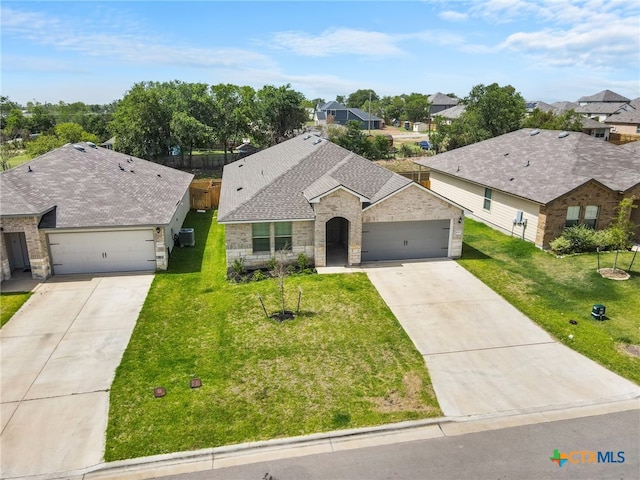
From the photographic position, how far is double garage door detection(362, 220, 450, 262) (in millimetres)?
21203

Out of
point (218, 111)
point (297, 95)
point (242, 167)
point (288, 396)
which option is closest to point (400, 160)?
point (297, 95)

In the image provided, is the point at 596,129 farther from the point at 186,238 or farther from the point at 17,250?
the point at 17,250

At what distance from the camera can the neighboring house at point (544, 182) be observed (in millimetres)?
22500

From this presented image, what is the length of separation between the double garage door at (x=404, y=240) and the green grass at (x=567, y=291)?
1448 mm

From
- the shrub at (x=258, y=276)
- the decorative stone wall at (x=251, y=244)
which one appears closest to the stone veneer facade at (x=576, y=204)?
the decorative stone wall at (x=251, y=244)

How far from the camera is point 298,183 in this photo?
2181cm

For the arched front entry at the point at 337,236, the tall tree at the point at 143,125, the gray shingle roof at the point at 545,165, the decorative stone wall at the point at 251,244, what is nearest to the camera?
the decorative stone wall at the point at 251,244

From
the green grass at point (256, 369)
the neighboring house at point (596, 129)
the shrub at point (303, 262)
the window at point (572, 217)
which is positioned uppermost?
the neighboring house at point (596, 129)

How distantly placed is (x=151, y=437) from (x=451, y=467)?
650cm

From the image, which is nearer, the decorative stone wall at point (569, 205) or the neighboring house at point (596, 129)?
the decorative stone wall at point (569, 205)

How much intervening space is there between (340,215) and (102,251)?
10.5m

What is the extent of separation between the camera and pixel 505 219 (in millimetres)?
25781

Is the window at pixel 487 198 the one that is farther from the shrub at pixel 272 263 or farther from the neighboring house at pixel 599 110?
the neighboring house at pixel 599 110

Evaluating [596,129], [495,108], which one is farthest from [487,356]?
[596,129]
